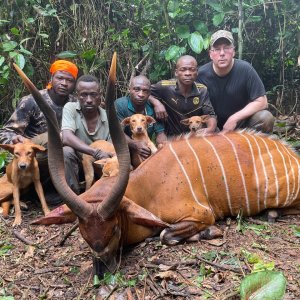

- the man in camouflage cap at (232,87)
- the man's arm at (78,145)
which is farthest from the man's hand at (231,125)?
the man's arm at (78,145)

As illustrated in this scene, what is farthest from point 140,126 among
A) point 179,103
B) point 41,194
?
point 41,194

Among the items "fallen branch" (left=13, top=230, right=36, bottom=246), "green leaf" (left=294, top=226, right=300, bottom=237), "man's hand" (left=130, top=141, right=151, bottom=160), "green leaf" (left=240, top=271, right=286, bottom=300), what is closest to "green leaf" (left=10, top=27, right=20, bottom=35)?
"man's hand" (left=130, top=141, right=151, bottom=160)

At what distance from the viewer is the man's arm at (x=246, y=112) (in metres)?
5.69

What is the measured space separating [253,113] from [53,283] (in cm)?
349

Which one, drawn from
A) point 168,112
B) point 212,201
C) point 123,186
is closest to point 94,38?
point 168,112

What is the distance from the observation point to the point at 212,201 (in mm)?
4371

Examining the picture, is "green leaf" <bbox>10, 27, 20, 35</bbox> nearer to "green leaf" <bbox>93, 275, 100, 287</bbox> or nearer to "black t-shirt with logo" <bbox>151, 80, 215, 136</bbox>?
"black t-shirt with logo" <bbox>151, 80, 215, 136</bbox>

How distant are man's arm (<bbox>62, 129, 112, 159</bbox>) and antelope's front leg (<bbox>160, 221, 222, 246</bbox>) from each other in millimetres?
1435

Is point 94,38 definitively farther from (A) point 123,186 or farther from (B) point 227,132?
(A) point 123,186

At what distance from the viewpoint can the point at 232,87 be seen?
20.2 feet

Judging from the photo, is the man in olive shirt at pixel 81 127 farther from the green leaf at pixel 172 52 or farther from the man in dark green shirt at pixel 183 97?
the green leaf at pixel 172 52

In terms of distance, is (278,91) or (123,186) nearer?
(123,186)

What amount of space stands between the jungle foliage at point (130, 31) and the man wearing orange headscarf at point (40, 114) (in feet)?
4.60

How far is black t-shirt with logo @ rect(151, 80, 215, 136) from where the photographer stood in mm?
6074
